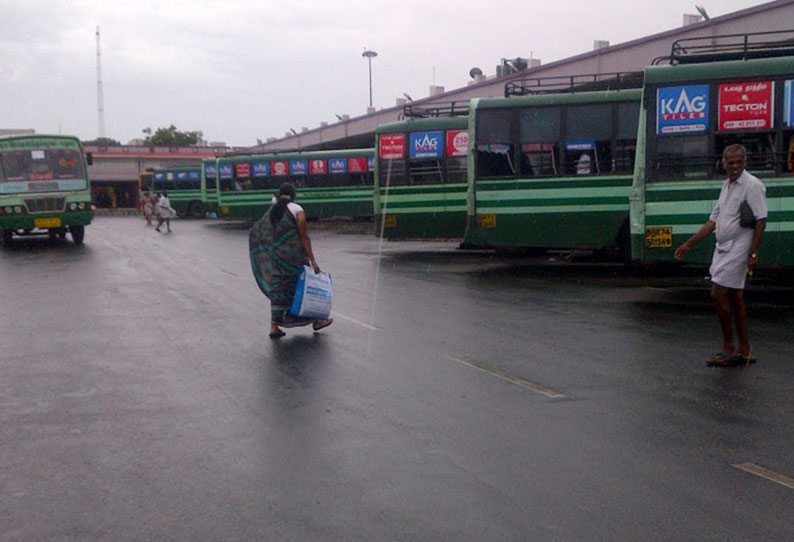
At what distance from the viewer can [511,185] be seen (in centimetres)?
1705

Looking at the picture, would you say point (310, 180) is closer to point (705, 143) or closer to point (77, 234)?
point (77, 234)

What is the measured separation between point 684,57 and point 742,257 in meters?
6.13

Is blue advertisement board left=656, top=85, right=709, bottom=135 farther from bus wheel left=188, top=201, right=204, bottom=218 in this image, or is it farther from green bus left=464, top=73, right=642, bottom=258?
bus wheel left=188, top=201, right=204, bottom=218

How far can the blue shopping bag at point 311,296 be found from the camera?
9.35 m

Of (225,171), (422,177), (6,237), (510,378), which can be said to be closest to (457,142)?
(422,177)

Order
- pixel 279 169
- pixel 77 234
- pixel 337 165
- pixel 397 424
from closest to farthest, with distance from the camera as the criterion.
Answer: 1. pixel 397 424
2. pixel 77 234
3. pixel 337 165
4. pixel 279 169

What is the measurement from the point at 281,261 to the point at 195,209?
48351mm

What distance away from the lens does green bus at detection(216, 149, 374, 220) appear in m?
37.1

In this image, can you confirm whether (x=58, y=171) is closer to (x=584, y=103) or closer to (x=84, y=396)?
(x=584, y=103)

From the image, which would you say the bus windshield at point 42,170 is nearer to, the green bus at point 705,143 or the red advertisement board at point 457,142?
the red advertisement board at point 457,142

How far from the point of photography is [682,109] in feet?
40.2

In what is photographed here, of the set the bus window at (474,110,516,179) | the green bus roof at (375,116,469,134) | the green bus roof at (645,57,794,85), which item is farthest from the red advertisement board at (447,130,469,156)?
the green bus roof at (645,57,794,85)

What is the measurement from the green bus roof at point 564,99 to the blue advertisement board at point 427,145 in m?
3.45

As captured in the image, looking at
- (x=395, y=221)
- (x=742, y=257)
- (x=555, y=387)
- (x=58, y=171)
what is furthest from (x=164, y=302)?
(x=58, y=171)
